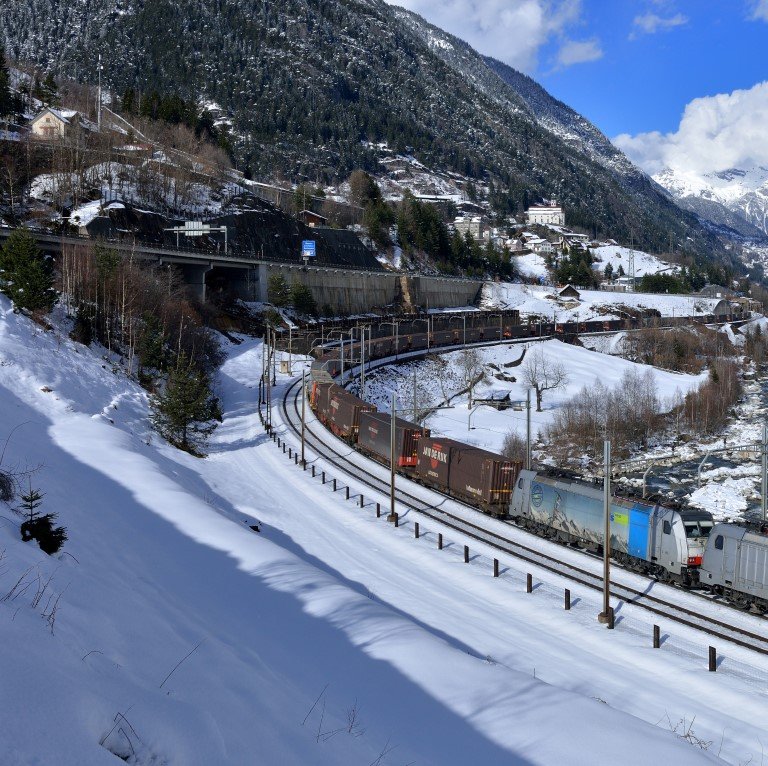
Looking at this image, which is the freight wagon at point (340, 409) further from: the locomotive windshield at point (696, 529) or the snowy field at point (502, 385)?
the locomotive windshield at point (696, 529)

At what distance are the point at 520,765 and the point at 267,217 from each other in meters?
107

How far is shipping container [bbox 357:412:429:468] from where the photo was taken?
38.8 metres

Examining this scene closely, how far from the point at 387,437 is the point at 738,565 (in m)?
22.4

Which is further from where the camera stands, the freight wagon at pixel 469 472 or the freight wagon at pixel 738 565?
the freight wagon at pixel 469 472

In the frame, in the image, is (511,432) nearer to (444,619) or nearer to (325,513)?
(325,513)

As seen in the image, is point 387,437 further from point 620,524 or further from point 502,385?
point 502,385

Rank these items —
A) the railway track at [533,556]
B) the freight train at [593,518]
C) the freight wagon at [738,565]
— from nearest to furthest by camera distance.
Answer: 1. the railway track at [533,556]
2. the freight wagon at [738,565]
3. the freight train at [593,518]

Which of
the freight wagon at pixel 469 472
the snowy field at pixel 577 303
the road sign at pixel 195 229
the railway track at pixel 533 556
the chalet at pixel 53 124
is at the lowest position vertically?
the railway track at pixel 533 556

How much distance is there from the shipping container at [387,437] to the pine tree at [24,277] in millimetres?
24449

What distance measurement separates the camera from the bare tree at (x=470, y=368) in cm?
8106

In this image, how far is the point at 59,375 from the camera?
41781 millimetres

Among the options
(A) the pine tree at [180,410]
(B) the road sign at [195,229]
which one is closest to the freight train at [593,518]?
(A) the pine tree at [180,410]

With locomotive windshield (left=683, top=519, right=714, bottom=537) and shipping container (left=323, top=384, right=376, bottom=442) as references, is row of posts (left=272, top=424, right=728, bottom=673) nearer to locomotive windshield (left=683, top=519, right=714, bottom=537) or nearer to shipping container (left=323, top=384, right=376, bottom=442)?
locomotive windshield (left=683, top=519, right=714, bottom=537)

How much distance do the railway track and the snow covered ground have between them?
83cm
